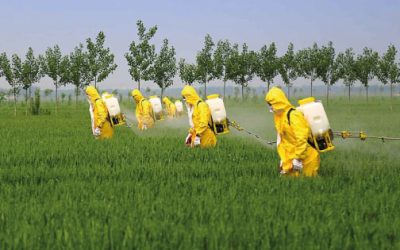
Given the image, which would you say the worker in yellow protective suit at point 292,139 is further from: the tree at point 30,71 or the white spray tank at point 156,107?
the tree at point 30,71

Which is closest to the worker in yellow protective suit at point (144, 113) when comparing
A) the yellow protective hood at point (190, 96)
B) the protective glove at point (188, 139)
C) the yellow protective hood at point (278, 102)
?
the protective glove at point (188, 139)

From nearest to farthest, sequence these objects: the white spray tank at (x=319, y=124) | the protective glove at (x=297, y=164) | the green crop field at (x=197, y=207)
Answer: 1. the green crop field at (x=197, y=207)
2. the white spray tank at (x=319, y=124)
3. the protective glove at (x=297, y=164)

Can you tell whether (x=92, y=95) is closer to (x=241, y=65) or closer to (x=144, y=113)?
(x=144, y=113)

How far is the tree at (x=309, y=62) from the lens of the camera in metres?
62.2

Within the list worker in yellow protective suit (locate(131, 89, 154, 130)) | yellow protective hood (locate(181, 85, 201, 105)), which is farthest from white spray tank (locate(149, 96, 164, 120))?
yellow protective hood (locate(181, 85, 201, 105))

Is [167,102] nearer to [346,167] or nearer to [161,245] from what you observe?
[346,167]

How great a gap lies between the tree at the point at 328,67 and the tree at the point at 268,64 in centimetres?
549

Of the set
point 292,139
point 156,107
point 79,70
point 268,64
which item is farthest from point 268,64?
point 292,139

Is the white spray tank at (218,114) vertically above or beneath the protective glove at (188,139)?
above

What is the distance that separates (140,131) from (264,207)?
17.3 metres

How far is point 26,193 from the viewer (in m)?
7.56

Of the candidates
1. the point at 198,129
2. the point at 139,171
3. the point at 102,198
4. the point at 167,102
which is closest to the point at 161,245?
the point at 102,198

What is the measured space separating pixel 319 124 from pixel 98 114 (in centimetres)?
885

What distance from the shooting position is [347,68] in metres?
65.5
